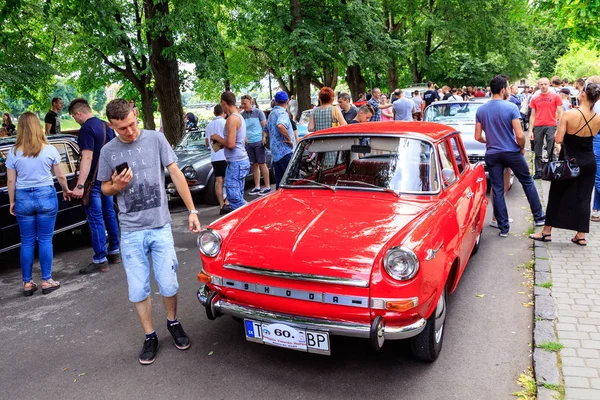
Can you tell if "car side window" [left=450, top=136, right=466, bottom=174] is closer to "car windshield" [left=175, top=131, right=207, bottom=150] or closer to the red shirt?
the red shirt

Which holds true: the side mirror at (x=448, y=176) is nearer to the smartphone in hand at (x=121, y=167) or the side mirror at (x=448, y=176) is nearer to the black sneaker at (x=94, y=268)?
the smartphone in hand at (x=121, y=167)

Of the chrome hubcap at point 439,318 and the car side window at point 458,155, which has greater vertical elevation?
the car side window at point 458,155

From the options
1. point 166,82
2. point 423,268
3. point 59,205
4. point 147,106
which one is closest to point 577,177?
point 423,268

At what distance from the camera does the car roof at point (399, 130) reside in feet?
15.0

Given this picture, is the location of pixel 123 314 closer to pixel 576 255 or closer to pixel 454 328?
pixel 454 328

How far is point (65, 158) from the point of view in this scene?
711 centimetres

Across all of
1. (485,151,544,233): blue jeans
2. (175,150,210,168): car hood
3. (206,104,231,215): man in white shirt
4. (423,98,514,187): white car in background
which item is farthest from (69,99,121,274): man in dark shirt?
(423,98,514,187): white car in background

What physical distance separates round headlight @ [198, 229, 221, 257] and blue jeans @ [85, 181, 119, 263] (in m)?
2.87

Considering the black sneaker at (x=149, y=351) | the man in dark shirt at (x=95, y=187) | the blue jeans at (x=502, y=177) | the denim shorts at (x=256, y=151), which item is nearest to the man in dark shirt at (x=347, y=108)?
the denim shorts at (x=256, y=151)

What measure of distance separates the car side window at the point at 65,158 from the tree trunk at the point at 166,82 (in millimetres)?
6921

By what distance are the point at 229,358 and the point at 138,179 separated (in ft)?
5.08

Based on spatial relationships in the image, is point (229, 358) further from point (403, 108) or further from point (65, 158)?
point (403, 108)

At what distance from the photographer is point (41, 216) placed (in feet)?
17.8

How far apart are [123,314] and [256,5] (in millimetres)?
15916
